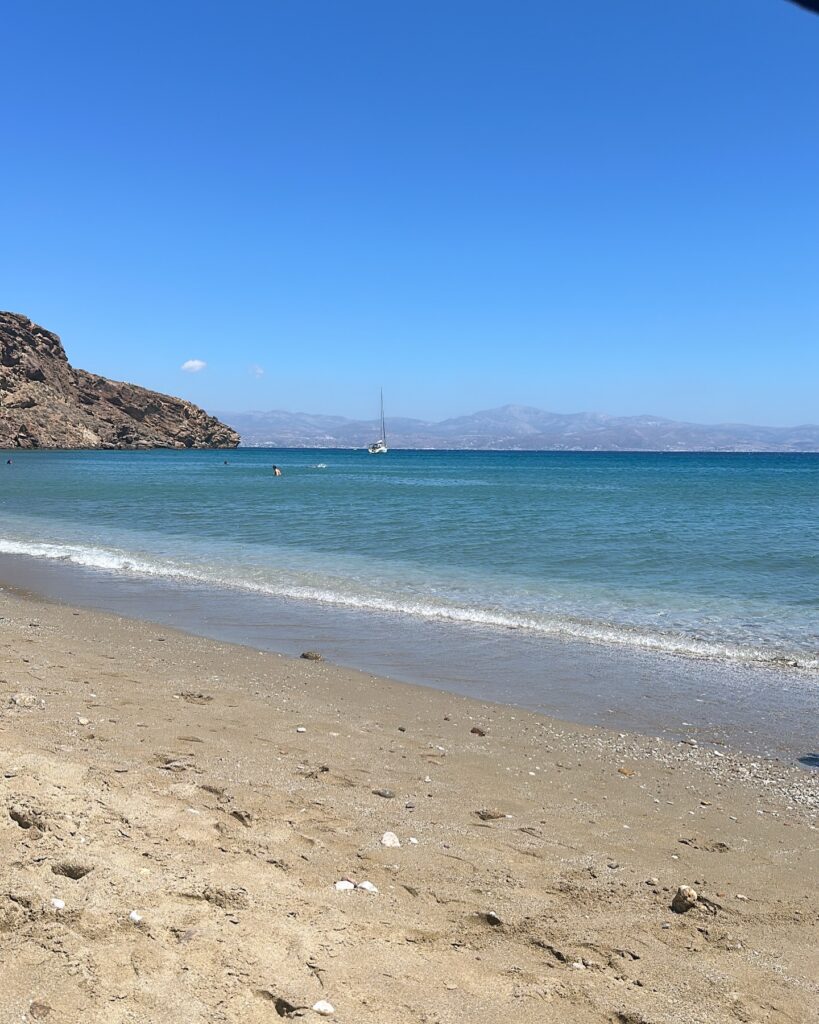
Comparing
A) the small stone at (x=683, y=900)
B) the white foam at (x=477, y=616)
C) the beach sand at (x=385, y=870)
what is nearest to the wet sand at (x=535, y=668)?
the white foam at (x=477, y=616)

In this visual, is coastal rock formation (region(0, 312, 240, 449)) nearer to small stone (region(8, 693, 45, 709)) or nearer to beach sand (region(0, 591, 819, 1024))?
small stone (region(8, 693, 45, 709))

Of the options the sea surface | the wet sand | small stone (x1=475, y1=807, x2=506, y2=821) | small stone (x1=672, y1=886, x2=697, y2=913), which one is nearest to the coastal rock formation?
the sea surface

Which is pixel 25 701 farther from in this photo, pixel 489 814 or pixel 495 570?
pixel 495 570

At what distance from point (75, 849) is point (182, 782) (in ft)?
4.21

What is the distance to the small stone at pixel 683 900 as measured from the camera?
4.01 meters

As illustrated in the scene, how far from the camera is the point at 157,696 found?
760 centimetres

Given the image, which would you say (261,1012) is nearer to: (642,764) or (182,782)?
(182,782)

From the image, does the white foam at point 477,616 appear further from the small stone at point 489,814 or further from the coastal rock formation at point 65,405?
the coastal rock formation at point 65,405

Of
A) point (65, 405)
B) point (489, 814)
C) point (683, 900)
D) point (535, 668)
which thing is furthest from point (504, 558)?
point (65, 405)

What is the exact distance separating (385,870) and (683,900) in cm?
154

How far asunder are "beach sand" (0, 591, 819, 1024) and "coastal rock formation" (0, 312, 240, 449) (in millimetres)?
129495

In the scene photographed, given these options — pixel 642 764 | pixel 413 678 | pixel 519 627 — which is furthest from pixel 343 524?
pixel 642 764

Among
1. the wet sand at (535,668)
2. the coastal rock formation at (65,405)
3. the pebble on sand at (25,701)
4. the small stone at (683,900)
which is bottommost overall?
the wet sand at (535,668)

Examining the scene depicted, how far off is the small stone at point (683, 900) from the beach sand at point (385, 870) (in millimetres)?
37
